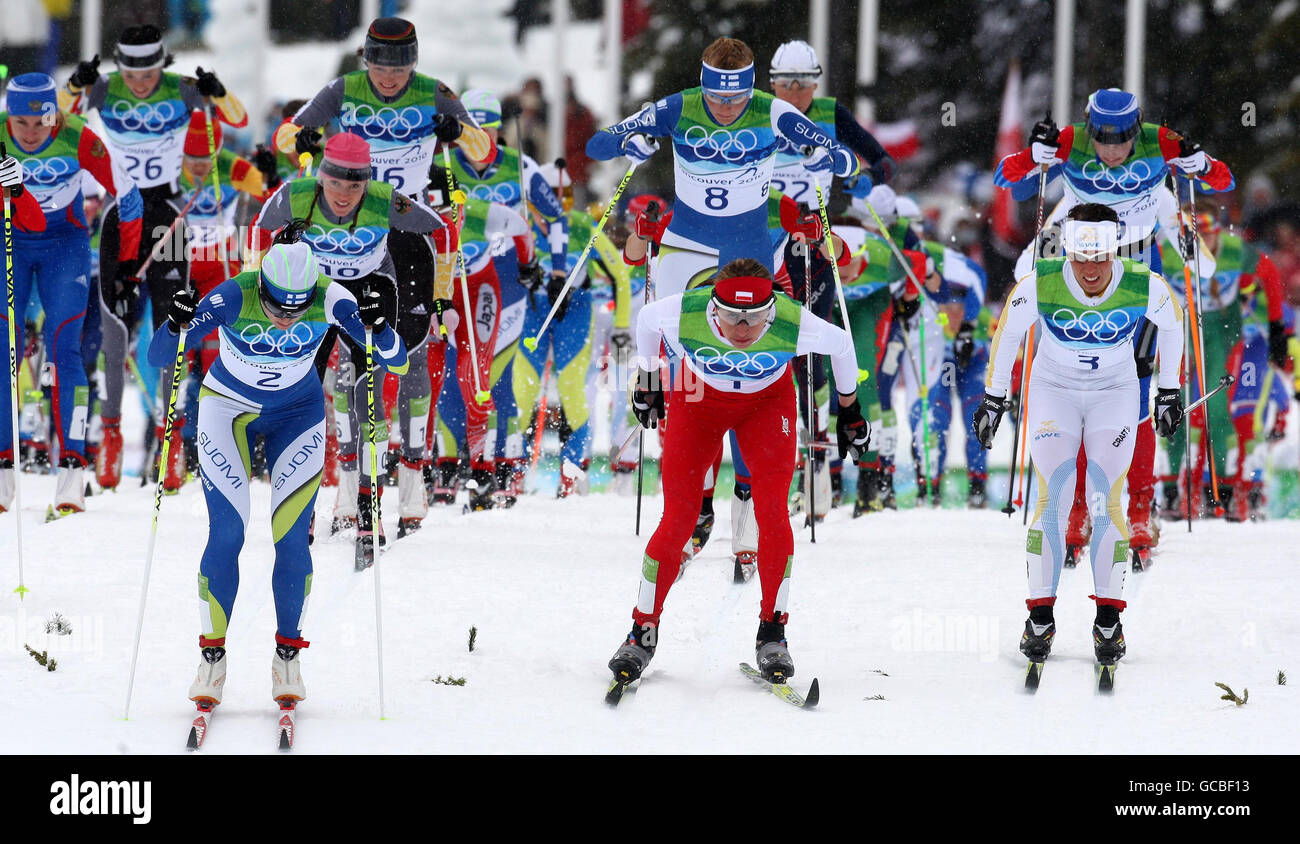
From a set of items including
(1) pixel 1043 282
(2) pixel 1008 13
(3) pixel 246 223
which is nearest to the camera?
(1) pixel 1043 282

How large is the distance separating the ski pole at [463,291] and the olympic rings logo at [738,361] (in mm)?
2848

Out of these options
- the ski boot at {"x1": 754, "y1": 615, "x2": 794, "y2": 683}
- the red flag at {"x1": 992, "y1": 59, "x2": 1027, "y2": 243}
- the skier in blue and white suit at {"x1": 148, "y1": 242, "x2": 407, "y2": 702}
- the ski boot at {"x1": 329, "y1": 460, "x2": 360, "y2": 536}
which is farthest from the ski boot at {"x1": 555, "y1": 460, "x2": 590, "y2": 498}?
the red flag at {"x1": 992, "y1": 59, "x2": 1027, "y2": 243}

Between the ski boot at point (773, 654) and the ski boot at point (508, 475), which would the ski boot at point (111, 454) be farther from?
the ski boot at point (773, 654)

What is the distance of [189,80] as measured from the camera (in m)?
10.6

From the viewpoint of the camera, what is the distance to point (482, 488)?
10.6 metres

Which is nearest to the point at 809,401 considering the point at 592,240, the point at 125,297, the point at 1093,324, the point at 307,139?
the point at 592,240

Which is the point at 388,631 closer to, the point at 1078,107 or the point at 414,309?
the point at 414,309

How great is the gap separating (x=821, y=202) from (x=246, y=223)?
4537mm

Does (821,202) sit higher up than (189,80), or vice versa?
(189,80)

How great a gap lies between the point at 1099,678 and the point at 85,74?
6685mm

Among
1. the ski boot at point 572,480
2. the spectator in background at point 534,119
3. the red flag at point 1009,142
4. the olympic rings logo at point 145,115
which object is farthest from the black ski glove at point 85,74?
the red flag at point 1009,142

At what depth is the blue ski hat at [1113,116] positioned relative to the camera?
9211 millimetres
